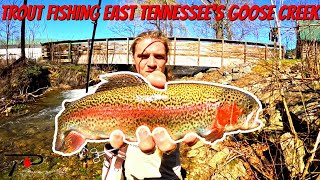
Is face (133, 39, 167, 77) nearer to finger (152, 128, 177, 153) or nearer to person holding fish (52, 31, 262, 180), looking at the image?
person holding fish (52, 31, 262, 180)

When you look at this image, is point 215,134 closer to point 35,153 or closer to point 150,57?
point 150,57

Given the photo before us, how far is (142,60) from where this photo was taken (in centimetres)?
202

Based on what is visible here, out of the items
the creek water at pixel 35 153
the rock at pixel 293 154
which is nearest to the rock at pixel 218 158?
the rock at pixel 293 154

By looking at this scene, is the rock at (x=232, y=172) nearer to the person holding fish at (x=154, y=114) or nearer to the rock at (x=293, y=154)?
the rock at (x=293, y=154)

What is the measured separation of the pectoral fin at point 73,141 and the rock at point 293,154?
11.8 feet

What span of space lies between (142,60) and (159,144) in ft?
1.86

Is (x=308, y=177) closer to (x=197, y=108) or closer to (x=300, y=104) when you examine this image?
(x=300, y=104)

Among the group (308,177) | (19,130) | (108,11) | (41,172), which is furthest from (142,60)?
(19,130)

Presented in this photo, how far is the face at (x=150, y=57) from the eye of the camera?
199 cm

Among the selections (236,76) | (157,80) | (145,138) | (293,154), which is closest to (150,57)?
(157,80)

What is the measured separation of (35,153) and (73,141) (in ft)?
20.8

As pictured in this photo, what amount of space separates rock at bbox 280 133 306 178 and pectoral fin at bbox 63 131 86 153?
11.8 feet

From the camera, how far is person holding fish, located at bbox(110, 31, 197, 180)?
70.3 inches

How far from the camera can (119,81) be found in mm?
1819
